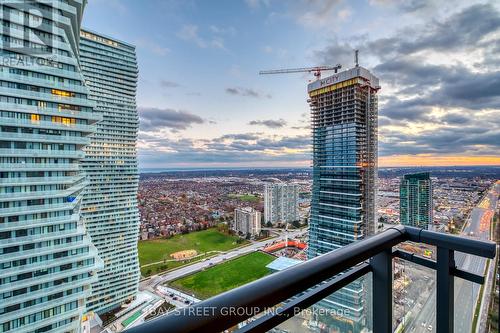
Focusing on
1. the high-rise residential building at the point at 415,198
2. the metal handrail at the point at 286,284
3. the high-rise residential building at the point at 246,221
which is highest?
the metal handrail at the point at 286,284

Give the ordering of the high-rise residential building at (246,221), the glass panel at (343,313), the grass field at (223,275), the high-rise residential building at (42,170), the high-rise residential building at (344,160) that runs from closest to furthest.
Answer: the glass panel at (343,313), the high-rise residential building at (42,170), the high-rise residential building at (344,160), the grass field at (223,275), the high-rise residential building at (246,221)

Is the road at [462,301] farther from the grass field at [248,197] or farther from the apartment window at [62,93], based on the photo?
the grass field at [248,197]

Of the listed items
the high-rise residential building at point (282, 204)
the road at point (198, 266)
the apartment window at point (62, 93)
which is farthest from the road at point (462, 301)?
the high-rise residential building at point (282, 204)

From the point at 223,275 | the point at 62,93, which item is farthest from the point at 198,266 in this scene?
the point at 62,93

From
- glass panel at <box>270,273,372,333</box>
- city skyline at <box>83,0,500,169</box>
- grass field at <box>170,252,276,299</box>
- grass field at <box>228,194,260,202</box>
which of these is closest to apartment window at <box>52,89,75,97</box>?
city skyline at <box>83,0,500,169</box>

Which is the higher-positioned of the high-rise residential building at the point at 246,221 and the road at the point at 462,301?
the road at the point at 462,301

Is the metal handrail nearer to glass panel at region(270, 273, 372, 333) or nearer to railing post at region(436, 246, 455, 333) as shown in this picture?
railing post at region(436, 246, 455, 333)

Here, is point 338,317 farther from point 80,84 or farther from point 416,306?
point 80,84
